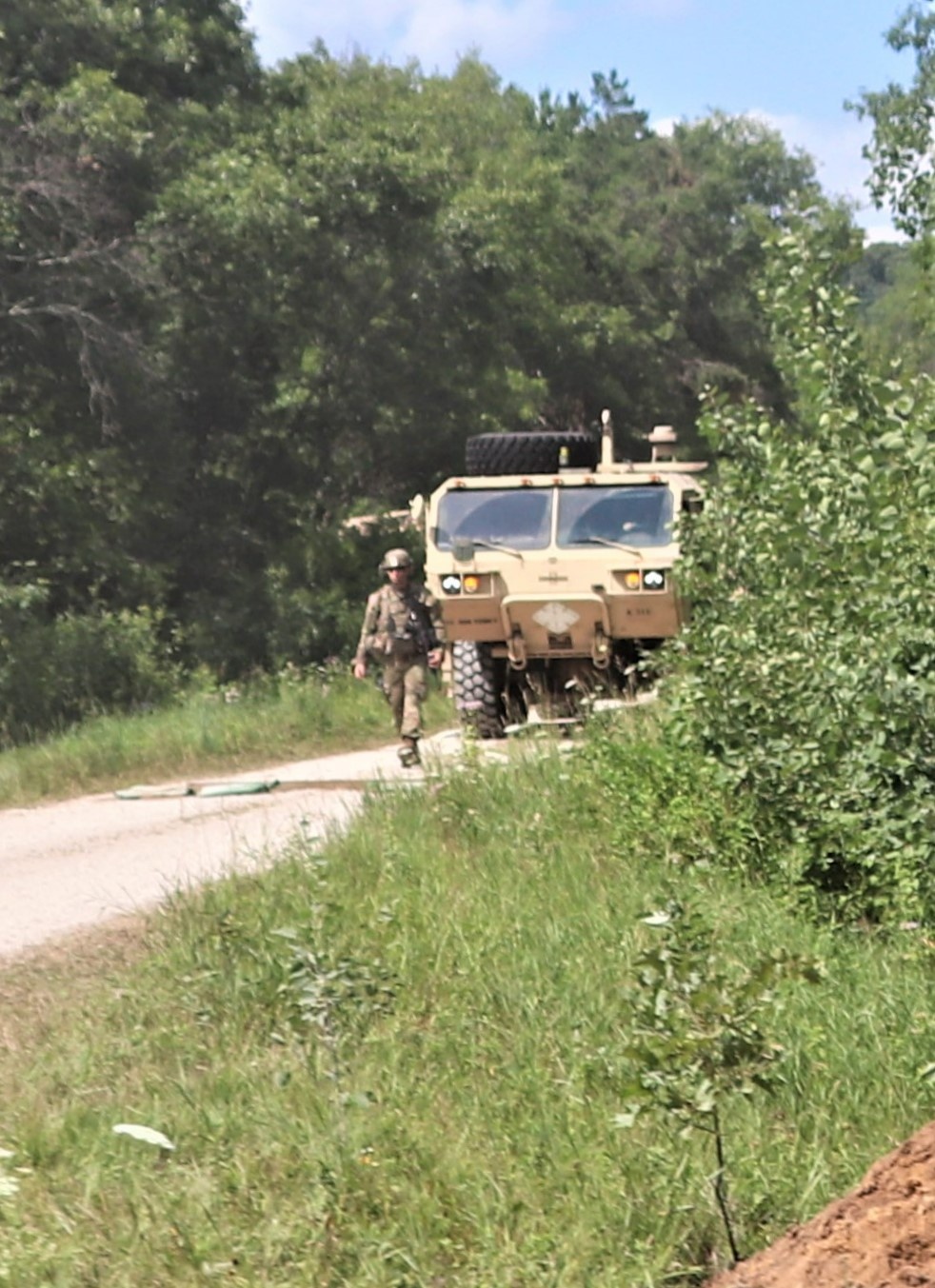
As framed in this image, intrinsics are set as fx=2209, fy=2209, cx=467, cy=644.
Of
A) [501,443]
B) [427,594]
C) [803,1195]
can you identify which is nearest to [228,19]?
[501,443]

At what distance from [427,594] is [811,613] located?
28.3 feet

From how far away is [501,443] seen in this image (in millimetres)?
18062

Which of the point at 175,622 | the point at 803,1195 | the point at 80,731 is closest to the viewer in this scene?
the point at 803,1195

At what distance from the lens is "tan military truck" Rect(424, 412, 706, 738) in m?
15.9

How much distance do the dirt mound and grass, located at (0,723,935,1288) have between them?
0.65 meters

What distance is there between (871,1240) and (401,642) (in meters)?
10.7

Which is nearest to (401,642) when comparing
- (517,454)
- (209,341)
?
(517,454)

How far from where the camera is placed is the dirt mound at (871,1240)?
386 centimetres

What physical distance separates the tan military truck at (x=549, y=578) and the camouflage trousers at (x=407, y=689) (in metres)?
1.32

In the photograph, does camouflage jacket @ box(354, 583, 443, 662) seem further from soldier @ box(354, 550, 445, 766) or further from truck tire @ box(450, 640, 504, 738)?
truck tire @ box(450, 640, 504, 738)

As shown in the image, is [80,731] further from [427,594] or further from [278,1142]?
[278,1142]

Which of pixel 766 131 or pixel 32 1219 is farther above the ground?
pixel 766 131

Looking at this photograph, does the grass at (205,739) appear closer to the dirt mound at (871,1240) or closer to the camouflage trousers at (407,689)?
the camouflage trousers at (407,689)

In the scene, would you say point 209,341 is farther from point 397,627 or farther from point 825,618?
point 825,618
